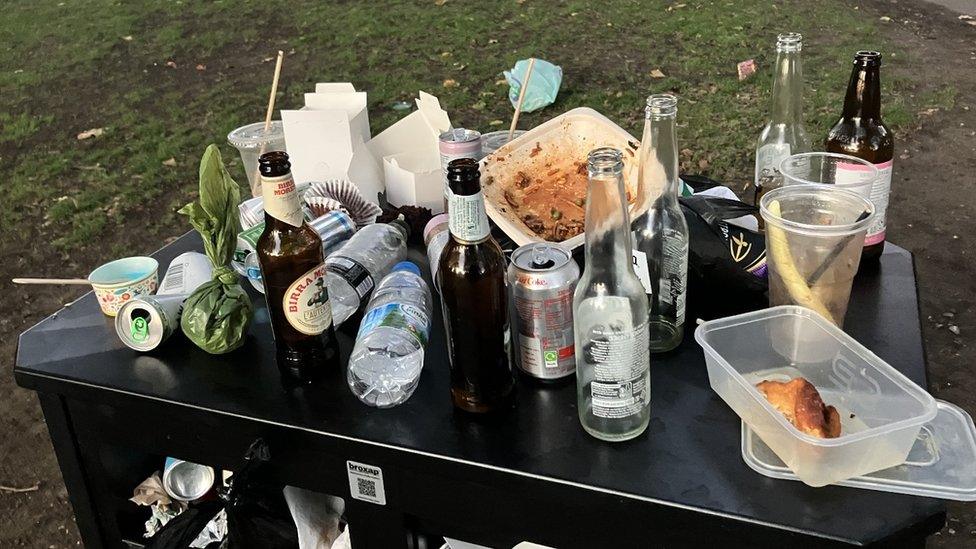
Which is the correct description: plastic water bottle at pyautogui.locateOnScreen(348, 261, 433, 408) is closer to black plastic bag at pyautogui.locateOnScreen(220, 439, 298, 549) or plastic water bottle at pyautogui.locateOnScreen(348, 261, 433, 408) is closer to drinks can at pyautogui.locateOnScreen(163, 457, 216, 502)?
black plastic bag at pyautogui.locateOnScreen(220, 439, 298, 549)

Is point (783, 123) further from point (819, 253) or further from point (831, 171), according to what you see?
point (819, 253)

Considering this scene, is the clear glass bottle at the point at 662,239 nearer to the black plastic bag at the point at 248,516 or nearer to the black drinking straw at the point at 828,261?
the black drinking straw at the point at 828,261

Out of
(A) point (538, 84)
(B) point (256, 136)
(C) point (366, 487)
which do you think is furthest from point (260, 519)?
(A) point (538, 84)

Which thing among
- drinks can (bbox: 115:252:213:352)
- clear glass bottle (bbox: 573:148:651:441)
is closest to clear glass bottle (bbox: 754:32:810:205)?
clear glass bottle (bbox: 573:148:651:441)

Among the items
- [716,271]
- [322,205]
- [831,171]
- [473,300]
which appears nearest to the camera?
[473,300]

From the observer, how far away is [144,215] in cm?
441

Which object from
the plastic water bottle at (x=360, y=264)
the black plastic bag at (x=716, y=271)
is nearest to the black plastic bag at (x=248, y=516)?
the plastic water bottle at (x=360, y=264)

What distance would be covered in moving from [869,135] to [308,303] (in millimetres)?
1091

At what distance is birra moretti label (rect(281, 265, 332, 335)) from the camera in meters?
1.32

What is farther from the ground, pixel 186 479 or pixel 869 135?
pixel 869 135

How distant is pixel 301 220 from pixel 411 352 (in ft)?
0.90

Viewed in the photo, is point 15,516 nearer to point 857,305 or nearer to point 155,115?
point 857,305

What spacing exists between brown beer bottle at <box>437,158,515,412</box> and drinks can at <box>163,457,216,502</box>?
80 cm

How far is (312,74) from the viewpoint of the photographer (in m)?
6.15
